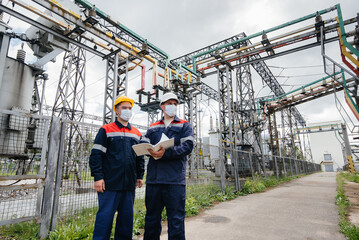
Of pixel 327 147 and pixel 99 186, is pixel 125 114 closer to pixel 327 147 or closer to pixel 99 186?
pixel 99 186

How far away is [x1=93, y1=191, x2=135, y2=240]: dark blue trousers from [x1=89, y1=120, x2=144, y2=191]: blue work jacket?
0.10 meters

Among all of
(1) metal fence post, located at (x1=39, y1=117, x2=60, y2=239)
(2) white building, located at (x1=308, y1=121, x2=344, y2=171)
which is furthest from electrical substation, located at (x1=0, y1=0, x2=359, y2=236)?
(2) white building, located at (x1=308, y1=121, x2=344, y2=171)

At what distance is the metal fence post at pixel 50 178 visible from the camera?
2920 millimetres

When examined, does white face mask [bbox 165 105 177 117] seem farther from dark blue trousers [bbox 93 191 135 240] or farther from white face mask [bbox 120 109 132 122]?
dark blue trousers [bbox 93 191 135 240]

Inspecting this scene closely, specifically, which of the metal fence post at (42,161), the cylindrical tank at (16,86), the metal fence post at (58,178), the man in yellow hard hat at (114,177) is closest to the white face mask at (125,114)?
the man in yellow hard hat at (114,177)

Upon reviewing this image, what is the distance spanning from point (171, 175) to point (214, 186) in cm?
539

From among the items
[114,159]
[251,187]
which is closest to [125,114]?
[114,159]

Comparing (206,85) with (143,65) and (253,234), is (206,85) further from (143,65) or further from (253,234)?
(253,234)

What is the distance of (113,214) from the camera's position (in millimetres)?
2229

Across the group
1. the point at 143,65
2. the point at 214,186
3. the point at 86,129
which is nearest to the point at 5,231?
the point at 86,129

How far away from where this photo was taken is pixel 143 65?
12109mm

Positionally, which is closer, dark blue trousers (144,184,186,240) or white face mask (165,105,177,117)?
dark blue trousers (144,184,186,240)

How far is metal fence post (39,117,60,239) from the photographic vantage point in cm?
292

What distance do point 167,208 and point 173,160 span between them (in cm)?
53
